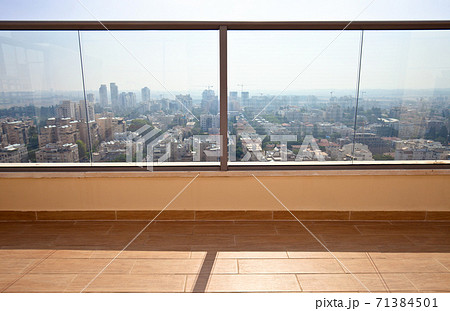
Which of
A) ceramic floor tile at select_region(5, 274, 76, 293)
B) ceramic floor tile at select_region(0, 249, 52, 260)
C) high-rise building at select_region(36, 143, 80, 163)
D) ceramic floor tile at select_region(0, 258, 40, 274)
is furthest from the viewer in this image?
high-rise building at select_region(36, 143, 80, 163)

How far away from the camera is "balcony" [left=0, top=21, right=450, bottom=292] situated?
2396mm

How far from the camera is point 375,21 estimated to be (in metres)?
2.31

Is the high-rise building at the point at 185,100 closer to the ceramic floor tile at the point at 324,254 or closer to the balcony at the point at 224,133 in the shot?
the balcony at the point at 224,133

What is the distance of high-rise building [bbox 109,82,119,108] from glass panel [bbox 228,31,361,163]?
895 millimetres

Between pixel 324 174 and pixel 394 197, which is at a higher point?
pixel 324 174

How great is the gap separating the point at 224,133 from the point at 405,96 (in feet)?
4.84

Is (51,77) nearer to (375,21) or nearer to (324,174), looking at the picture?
(324,174)

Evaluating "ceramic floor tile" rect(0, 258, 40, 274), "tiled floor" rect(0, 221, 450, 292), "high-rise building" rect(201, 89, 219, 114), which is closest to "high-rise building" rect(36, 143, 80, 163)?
"tiled floor" rect(0, 221, 450, 292)

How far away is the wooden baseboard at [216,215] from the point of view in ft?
8.44

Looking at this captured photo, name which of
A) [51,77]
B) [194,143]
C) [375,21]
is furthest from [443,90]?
[51,77]

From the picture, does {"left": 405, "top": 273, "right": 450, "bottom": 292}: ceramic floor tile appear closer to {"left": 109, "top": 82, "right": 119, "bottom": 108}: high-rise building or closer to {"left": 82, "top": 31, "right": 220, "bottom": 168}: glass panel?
{"left": 82, "top": 31, "right": 220, "bottom": 168}: glass panel

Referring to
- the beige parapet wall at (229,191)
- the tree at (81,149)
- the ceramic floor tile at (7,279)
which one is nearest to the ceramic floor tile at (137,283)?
the ceramic floor tile at (7,279)
